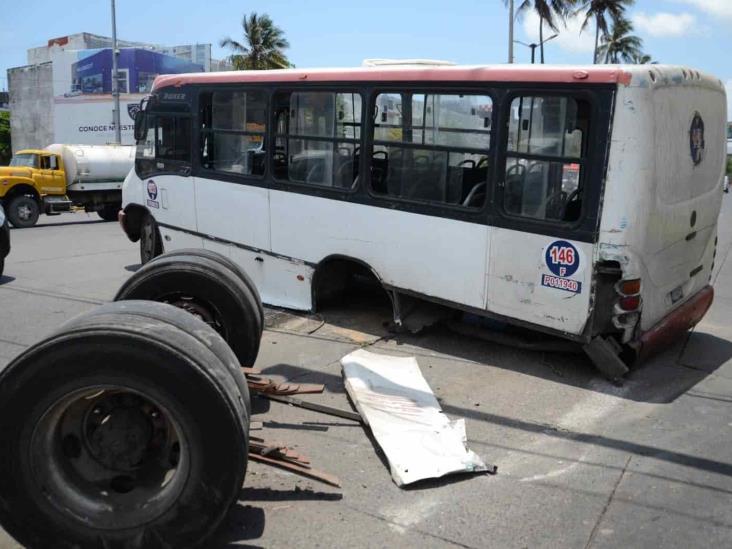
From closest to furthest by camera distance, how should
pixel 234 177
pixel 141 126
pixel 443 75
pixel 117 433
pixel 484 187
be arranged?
1. pixel 117 433
2. pixel 484 187
3. pixel 443 75
4. pixel 234 177
5. pixel 141 126

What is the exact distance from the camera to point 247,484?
400cm

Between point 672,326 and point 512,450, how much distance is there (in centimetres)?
249

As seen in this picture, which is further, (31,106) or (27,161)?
(31,106)

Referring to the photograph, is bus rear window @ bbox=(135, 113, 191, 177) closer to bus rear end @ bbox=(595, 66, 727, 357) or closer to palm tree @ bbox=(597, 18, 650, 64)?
bus rear end @ bbox=(595, 66, 727, 357)

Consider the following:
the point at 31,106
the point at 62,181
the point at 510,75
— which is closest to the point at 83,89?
the point at 31,106

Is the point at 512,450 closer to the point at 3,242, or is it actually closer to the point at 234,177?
the point at 234,177

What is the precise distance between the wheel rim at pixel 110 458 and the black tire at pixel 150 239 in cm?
633

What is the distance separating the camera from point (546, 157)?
225 inches

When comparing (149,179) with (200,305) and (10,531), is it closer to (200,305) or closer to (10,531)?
(200,305)

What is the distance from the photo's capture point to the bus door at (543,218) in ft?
18.4

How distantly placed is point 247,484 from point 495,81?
386cm

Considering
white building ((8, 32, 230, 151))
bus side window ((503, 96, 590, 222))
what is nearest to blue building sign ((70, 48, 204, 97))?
white building ((8, 32, 230, 151))

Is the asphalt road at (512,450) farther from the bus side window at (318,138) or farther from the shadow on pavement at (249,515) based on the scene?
the bus side window at (318,138)

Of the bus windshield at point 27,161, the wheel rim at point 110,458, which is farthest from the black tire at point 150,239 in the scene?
the bus windshield at point 27,161
